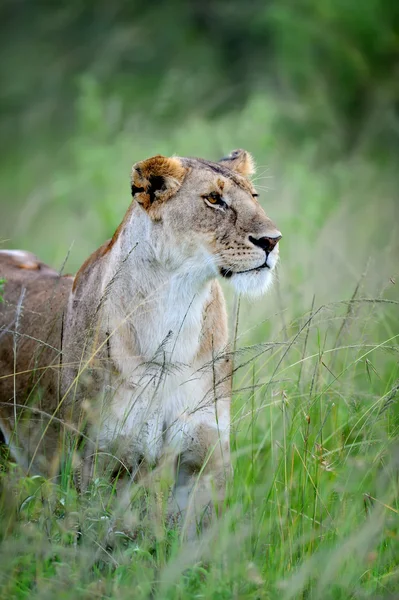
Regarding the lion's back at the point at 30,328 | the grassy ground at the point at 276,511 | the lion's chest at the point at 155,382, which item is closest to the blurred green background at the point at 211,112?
the lion's back at the point at 30,328

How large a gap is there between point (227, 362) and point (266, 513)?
0.59 m

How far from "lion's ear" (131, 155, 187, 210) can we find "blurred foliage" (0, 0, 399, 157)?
414cm

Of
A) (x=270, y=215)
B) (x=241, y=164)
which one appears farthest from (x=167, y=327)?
(x=270, y=215)

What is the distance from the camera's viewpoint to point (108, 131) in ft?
30.2

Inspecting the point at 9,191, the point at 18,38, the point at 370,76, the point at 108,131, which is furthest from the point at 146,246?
the point at 18,38

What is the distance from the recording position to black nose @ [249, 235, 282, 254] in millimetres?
3820

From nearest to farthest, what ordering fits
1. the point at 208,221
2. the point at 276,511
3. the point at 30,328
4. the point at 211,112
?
the point at 276,511 → the point at 208,221 → the point at 30,328 → the point at 211,112

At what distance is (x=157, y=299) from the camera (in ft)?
13.1

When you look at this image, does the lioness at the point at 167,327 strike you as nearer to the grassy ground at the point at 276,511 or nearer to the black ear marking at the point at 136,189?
the black ear marking at the point at 136,189

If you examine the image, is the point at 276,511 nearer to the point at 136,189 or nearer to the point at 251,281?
the point at 251,281

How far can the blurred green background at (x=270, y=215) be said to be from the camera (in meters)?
3.20

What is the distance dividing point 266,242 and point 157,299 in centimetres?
46

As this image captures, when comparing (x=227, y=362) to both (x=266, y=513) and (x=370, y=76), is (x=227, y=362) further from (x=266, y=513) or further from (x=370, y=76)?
(x=370, y=76)

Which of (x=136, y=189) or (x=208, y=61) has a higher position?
(x=208, y=61)
